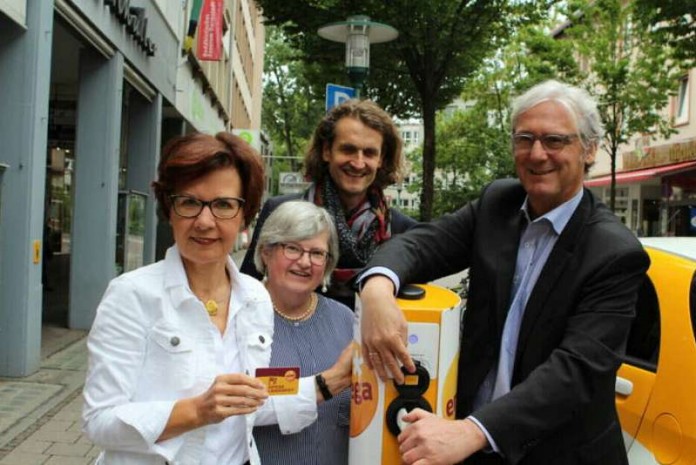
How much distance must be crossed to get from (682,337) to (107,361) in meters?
2.05

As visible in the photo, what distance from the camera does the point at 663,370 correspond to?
2717 mm

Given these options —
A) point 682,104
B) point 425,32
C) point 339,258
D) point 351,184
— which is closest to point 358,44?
point 425,32

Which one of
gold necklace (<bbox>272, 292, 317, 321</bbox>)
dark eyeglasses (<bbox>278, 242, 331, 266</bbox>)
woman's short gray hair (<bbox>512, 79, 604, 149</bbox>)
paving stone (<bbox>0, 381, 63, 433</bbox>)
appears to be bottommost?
paving stone (<bbox>0, 381, 63, 433</bbox>)

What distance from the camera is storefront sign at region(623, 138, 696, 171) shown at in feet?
75.5

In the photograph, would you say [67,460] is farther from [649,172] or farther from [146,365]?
[649,172]

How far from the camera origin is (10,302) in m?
6.53

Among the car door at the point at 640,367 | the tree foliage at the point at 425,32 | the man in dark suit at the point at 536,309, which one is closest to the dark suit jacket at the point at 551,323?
the man in dark suit at the point at 536,309

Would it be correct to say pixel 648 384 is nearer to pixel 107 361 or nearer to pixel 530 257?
pixel 530 257

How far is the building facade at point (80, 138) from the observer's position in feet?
21.2

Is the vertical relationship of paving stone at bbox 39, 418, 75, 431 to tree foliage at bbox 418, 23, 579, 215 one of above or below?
below

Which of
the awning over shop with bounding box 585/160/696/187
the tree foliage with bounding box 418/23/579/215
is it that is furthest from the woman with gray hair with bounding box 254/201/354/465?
the awning over shop with bounding box 585/160/696/187

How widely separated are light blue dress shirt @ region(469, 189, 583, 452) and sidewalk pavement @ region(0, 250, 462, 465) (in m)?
3.62

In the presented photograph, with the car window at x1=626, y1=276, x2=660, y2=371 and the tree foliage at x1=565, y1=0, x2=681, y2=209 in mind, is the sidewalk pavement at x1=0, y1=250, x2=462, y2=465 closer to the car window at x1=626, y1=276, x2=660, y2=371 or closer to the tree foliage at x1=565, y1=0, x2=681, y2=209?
the car window at x1=626, y1=276, x2=660, y2=371

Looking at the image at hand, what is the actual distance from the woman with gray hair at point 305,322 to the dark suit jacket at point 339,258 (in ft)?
0.79
